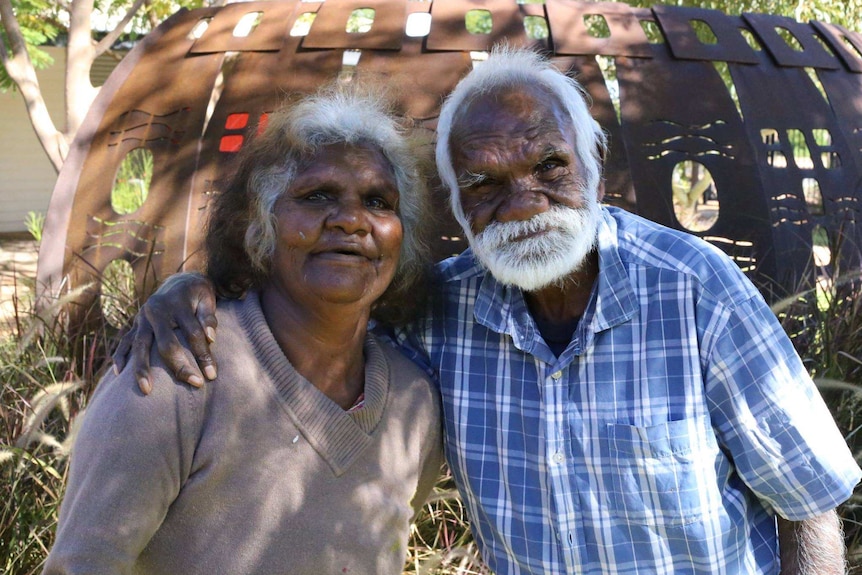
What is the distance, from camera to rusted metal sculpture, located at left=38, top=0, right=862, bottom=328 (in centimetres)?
410

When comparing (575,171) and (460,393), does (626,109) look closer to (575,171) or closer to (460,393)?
(575,171)

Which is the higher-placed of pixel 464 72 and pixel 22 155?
pixel 464 72

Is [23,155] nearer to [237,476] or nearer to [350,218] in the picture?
[350,218]

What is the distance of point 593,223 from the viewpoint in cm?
245

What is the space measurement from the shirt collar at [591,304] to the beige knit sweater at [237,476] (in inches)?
17.4

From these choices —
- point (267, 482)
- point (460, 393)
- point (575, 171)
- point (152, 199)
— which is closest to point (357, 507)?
point (267, 482)

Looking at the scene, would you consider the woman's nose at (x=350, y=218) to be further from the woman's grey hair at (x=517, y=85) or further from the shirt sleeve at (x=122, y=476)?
the shirt sleeve at (x=122, y=476)

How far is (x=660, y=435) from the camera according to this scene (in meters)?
2.21

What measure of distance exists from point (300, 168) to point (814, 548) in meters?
1.77

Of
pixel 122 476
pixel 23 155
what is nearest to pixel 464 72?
pixel 122 476

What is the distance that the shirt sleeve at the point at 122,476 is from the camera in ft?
5.84

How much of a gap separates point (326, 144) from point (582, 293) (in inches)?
36.0

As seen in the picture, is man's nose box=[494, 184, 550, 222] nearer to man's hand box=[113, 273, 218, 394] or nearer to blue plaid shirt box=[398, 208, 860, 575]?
blue plaid shirt box=[398, 208, 860, 575]

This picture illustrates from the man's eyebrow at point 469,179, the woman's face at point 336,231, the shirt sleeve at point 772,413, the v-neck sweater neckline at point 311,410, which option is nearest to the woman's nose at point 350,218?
the woman's face at point 336,231
